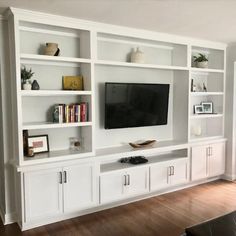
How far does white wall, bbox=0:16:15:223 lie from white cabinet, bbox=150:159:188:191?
75.8 inches

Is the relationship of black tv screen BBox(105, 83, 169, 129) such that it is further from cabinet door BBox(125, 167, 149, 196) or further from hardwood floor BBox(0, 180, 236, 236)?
hardwood floor BBox(0, 180, 236, 236)

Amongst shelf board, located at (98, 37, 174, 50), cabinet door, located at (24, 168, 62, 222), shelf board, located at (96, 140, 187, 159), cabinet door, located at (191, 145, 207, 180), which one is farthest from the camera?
cabinet door, located at (191, 145, 207, 180)

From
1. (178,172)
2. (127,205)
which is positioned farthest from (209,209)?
(127,205)

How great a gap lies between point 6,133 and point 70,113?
2.60ft

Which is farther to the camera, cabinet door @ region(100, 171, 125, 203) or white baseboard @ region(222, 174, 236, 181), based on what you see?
white baseboard @ region(222, 174, 236, 181)

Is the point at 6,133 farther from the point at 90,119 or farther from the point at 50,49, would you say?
the point at 50,49

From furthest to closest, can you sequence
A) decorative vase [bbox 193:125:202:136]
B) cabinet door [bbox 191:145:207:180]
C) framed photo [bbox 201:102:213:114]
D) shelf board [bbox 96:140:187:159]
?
framed photo [bbox 201:102:213:114], decorative vase [bbox 193:125:202:136], cabinet door [bbox 191:145:207:180], shelf board [bbox 96:140:187:159]

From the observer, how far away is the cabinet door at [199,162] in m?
4.41

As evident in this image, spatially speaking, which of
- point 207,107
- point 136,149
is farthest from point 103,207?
point 207,107

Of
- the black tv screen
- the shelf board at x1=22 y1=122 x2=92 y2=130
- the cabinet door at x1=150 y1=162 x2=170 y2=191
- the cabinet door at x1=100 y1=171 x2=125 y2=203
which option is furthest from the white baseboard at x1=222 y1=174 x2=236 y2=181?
the shelf board at x1=22 y1=122 x2=92 y2=130

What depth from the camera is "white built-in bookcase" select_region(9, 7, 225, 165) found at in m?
3.17

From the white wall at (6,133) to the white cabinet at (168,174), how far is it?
193 cm

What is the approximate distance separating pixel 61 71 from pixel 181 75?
2019 millimetres

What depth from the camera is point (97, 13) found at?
3.03 m
